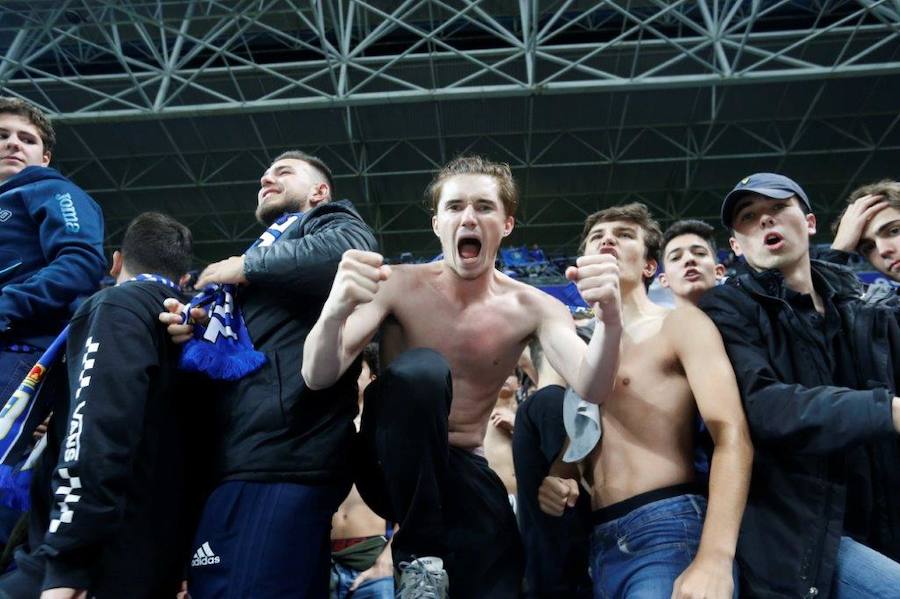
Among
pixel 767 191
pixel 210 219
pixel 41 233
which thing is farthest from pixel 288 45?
pixel 767 191

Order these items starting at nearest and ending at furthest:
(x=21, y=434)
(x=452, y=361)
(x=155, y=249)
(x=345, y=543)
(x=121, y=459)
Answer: (x=121, y=459), (x=21, y=434), (x=452, y=361), (x=155, y=249), (x=345, y=543)

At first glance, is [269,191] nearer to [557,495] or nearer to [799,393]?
[557,495]

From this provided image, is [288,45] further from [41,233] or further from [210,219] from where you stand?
[41,233]

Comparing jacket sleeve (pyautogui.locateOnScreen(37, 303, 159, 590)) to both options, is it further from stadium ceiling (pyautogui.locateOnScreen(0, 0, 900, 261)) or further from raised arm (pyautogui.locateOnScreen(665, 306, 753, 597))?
stadium ceiling (pyautogui.locateOnScreen(0, 0, 900, 261))

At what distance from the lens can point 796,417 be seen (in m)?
1.90

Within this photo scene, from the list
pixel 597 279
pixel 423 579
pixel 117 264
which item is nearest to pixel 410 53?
pixel 117 264

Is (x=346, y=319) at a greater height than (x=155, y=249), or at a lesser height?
lesser

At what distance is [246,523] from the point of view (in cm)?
194

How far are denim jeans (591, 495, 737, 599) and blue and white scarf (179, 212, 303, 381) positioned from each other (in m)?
1.21

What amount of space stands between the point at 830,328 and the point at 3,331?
109 inches

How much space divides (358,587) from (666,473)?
1.56 metres

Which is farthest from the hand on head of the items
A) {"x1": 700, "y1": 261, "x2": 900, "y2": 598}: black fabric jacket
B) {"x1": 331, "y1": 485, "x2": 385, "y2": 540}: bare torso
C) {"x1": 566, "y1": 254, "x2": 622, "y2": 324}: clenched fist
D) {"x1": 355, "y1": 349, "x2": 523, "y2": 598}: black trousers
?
{"x1": 331, "y1": 485, "x2": 385, "y2": 540}: bare torso

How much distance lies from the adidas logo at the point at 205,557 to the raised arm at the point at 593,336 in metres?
1.13

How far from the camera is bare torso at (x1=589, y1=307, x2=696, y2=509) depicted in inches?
87.4
